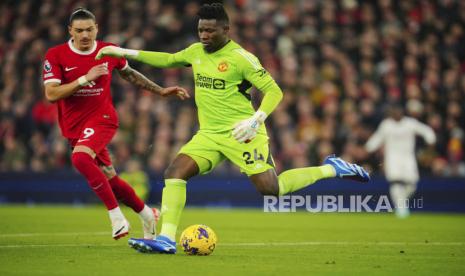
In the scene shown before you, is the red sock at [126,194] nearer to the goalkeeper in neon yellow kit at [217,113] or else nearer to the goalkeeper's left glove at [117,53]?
the goalkeeper in neon yellow kit at [217,113]

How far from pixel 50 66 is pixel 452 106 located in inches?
468

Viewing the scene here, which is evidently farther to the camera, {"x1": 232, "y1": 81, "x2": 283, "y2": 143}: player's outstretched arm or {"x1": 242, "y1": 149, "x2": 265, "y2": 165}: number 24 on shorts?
{"x1": 242, "y1": 149, "x2": 265, "y2": 165}: number 24 on shorts

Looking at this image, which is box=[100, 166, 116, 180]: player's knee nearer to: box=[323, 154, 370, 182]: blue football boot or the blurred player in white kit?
box=[323, 154, 370, 182]: blue football boot

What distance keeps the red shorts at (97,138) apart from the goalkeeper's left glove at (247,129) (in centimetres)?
184

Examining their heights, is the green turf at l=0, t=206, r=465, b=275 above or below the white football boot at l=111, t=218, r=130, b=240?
below

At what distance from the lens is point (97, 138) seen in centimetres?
1079

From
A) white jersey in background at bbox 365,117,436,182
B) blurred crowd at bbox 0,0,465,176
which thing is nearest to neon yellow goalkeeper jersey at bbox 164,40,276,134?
white jersey in background at bbox 365,117,436,182

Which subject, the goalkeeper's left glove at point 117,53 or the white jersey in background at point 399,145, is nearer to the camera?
the goalkeeper's left glove at point 117,53

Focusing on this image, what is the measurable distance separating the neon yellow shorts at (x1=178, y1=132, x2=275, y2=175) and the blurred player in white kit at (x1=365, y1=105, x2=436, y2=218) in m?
9.22

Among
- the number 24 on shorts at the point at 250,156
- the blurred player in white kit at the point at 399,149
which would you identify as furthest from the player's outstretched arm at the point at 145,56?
the blurred player in white kit at the point at 399,149

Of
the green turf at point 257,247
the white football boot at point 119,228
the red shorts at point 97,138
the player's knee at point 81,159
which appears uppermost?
the red shorts at point 97,138

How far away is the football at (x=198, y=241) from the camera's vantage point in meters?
9.98

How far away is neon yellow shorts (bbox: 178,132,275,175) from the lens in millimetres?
10258

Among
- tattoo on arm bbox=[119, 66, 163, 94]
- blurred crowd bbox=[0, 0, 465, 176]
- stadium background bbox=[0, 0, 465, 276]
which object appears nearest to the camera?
tattoo on arm bbox=[119, 66, 163, 94]
